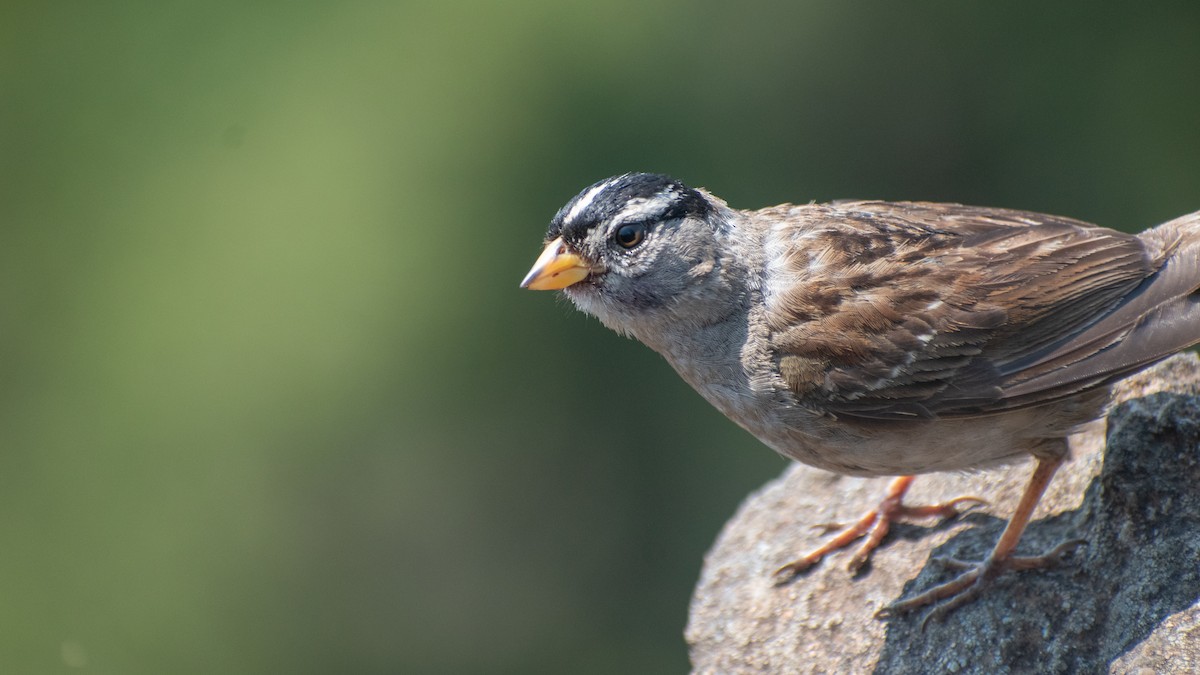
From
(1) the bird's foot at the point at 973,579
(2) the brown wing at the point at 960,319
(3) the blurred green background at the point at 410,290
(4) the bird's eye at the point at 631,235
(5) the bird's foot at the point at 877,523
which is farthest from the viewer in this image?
(3) the blurred green background at the point at 410,290

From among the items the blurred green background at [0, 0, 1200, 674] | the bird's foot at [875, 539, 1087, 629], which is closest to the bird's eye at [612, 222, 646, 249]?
the bird's foot at [875, 539, 1087, 629]

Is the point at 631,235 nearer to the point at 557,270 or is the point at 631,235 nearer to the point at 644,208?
the point at 644,208

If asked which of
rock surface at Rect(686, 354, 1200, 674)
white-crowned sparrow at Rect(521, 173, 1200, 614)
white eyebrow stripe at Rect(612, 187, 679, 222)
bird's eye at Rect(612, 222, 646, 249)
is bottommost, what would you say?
rock surface at Rect(686, 354, 1200, 674)

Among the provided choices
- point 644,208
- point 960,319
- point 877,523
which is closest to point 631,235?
point 644,208

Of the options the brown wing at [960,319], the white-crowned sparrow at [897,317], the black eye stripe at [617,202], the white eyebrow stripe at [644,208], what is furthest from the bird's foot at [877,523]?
the white eyebrow stripe at [644,208]

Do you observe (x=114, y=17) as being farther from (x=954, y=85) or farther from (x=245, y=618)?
(x=954, y=85)

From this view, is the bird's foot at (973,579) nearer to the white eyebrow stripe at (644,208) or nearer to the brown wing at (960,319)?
the brown wing at (960,319)

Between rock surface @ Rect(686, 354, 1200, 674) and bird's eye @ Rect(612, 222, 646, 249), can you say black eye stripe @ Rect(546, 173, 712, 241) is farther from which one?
rock surface @ Rect(686, 354, 1200, 674)
